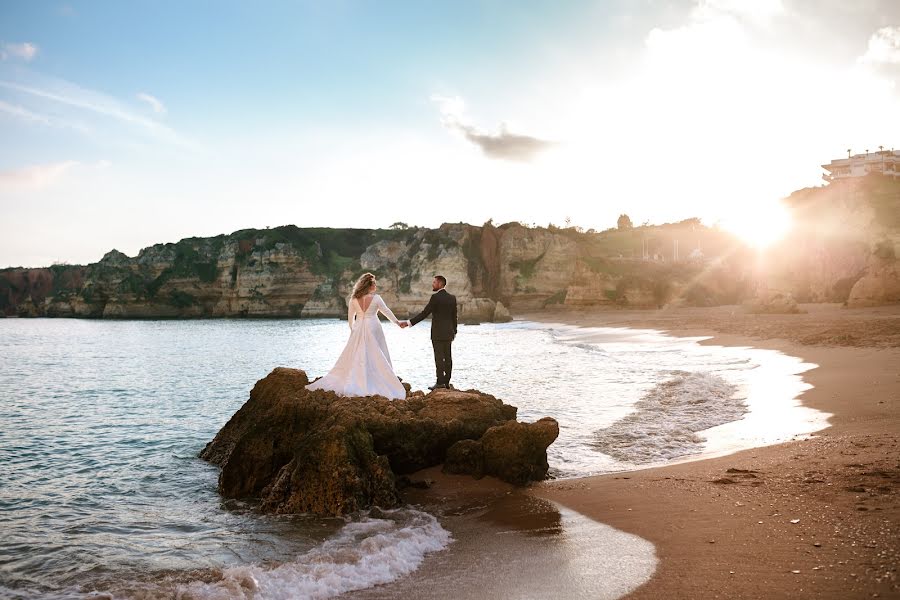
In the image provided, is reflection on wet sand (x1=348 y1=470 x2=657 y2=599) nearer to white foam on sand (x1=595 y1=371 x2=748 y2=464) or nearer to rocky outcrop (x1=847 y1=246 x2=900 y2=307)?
white foam on sand (x1=595 y1=371 x2=748 y2=464)

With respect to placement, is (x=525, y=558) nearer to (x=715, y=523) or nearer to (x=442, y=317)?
(x=715, y=523)

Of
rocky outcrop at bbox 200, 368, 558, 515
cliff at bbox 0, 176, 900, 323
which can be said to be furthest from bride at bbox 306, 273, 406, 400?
cliff at bbox 0, 176, 900, 323

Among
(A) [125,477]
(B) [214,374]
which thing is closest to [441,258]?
(B) [214,374]

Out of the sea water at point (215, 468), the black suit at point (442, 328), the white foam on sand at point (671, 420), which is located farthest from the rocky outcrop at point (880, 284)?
the black suit at point (442, 328)

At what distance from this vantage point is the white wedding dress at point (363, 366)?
30.2ft

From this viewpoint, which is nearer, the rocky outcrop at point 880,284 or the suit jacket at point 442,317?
the suit jacket at point 442,317

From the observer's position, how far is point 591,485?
7.20 m

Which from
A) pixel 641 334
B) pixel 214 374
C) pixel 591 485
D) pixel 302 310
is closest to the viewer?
pixel 591 485

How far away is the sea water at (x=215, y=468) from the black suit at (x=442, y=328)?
2.00 m

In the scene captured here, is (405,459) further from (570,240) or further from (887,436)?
(570,240)

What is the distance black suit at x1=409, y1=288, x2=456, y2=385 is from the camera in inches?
457

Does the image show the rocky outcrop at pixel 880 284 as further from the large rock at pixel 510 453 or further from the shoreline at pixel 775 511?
the large rock at pixel 510 453

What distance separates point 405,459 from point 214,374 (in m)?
17.8

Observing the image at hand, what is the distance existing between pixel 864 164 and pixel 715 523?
268 ft
